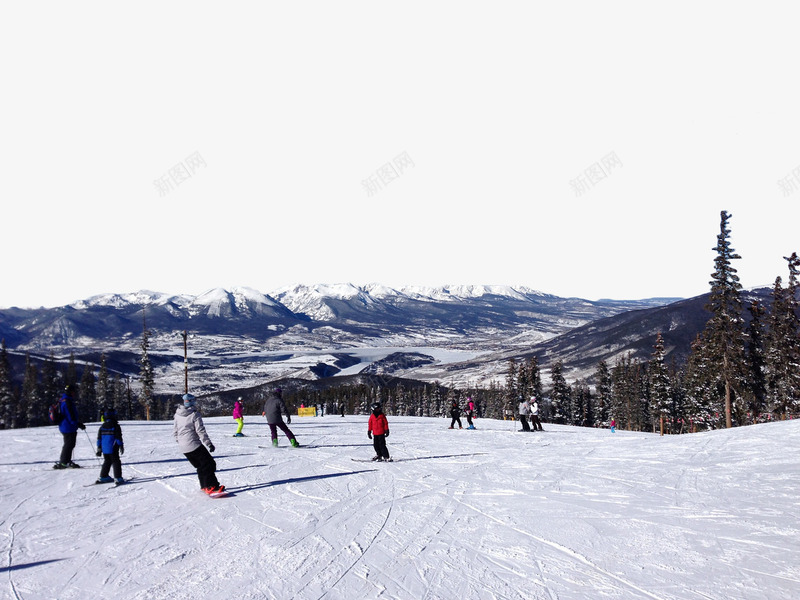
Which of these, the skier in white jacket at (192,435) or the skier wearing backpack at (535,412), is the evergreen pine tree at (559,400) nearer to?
the skier wearing backpack at (535,412)

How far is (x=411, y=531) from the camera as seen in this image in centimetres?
800

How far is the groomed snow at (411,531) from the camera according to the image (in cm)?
589

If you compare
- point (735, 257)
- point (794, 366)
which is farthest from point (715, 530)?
point (794, 366)

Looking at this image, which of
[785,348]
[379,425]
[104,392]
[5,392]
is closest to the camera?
[379,425]

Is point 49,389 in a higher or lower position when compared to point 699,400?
lower

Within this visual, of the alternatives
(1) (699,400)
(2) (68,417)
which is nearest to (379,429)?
(2) (68,417)

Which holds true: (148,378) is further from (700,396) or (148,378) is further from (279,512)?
(700,396)

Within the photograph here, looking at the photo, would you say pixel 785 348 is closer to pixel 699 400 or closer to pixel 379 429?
pixel 699 400

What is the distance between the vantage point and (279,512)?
9.09 metres

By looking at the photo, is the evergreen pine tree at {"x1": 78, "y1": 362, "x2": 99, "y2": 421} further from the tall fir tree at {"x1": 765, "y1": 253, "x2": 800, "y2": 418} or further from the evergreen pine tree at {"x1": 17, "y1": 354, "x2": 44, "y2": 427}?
the tall fir tree at {"x1": 765, "y1": 253, "x2": 800, "y2": 418}

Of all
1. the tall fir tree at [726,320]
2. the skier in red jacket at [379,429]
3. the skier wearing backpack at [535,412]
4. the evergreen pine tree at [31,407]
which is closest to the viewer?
the skier in red jacket at [379,429]

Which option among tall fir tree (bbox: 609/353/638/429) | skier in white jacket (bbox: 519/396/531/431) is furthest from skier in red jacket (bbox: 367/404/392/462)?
tall fir tree (bbox: 609/353/638/429)

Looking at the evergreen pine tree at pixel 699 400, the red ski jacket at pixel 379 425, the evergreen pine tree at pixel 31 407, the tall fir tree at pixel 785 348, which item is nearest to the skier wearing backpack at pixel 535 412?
the red ski jacket at pixel 379 425

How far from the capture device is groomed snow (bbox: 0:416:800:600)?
5887 mm
